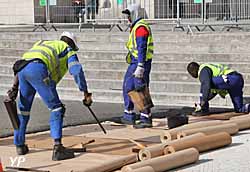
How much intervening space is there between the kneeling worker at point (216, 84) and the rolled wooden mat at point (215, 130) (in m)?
1.58

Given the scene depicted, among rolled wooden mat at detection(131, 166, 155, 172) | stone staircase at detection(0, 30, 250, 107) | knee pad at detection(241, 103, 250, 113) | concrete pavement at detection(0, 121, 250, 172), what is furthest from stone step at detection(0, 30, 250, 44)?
rolled wooden mat at detection(131, 166, 155, 172)

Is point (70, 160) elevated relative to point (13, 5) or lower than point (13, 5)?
lower

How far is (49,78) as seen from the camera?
903 centimetres

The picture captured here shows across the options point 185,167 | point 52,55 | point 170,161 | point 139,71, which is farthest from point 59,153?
point 139,71

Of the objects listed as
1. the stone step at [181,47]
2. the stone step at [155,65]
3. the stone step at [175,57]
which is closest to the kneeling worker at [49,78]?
the stone step at [155,65]

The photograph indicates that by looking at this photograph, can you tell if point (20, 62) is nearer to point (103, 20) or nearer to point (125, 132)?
point (125, 132)

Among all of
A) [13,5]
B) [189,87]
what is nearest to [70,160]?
[189,87]

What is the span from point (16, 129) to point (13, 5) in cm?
2215

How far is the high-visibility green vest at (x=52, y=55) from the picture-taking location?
9.05 metres

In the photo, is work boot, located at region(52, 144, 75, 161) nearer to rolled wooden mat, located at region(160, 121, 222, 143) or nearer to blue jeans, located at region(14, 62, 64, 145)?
blue jeans, located at region(14, 62, 64, 145)

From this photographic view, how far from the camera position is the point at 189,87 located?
576 inches

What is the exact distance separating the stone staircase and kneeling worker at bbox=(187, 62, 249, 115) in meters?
1.24

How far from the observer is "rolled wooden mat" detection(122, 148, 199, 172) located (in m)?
7.96

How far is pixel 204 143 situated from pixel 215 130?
27.5 inches
